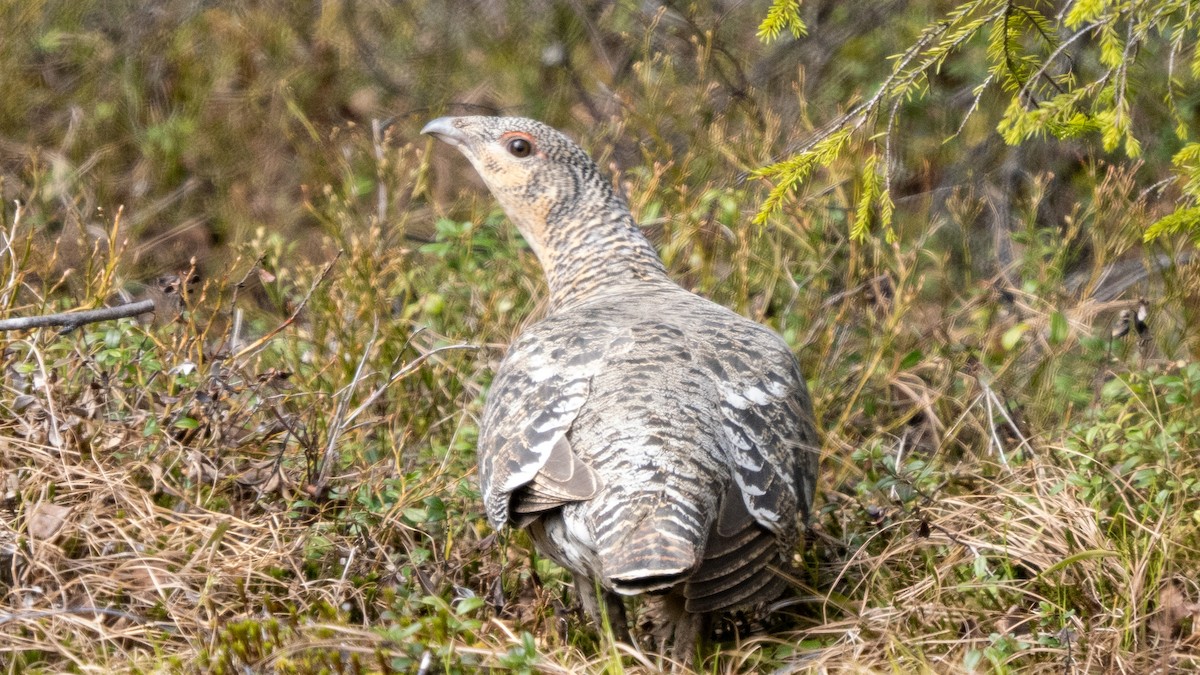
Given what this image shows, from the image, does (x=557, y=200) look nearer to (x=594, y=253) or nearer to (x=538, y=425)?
(x=594, y=253)

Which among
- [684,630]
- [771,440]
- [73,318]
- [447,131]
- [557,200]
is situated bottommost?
[684,630]

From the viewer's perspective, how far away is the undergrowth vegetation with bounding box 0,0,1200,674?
13.4 feet

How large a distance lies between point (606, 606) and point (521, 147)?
2.24 metres

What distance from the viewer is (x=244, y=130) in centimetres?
946

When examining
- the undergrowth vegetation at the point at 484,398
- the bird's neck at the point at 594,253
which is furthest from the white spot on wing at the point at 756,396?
the bird's neck at the point at 594,253

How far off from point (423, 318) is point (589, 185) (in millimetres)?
1243

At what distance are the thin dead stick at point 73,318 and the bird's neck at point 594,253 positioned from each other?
5.68 feet

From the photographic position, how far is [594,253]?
5500 millimetres

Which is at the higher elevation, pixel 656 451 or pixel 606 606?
pixel 656 451

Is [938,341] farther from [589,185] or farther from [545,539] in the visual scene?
[545,539]

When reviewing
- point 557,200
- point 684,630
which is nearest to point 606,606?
point 684,630

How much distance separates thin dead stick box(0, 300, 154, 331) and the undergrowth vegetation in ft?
0.58

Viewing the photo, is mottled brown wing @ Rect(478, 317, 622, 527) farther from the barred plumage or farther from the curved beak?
the curved beak

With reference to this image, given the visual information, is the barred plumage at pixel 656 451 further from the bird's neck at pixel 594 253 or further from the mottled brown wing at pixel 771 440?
the bird's neck at pixel 594 253
